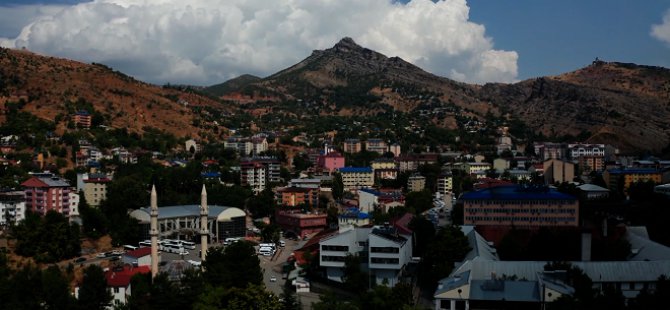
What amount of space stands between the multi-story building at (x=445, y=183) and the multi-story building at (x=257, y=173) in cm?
1780

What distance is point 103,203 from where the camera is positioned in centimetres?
5566

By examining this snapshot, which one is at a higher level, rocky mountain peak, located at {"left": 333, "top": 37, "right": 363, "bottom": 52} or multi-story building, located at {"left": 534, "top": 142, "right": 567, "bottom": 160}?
rocky mountain peak, located at {"left": 333, "top": 37, "right": 363, "bottom": 52}

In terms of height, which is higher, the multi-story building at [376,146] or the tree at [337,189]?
the multi-story building at [376,146]

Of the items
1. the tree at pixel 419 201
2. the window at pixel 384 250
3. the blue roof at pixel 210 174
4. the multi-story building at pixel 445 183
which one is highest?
the blue roof at pixel 210 174

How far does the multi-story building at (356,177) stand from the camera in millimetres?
81188

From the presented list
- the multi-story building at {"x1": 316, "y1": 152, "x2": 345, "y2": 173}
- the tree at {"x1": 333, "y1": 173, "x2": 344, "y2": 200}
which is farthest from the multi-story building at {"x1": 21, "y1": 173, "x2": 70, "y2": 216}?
the multi-story building at {"x1": 316, "y1": 152, "x2": 345, "y2": 173}

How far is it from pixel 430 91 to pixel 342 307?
13539 centimetres

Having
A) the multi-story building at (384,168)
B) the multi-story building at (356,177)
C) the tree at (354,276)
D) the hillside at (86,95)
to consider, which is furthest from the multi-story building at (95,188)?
the multi-story building at (384,168)

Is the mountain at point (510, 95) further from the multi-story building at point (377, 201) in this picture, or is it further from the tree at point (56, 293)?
the tree at point (56, 293)

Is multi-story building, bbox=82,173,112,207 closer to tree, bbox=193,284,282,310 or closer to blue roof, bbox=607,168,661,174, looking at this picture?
tree, bbox=193,284,282,310

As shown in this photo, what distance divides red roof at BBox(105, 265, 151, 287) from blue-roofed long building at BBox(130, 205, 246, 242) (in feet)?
48.2

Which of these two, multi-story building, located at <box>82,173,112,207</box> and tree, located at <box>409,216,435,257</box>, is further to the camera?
multi-story building, located at <box>82,173,112,207</box>

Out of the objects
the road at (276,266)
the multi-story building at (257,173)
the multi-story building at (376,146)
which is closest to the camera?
the road at (276,266)

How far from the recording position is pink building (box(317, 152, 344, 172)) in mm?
86312
